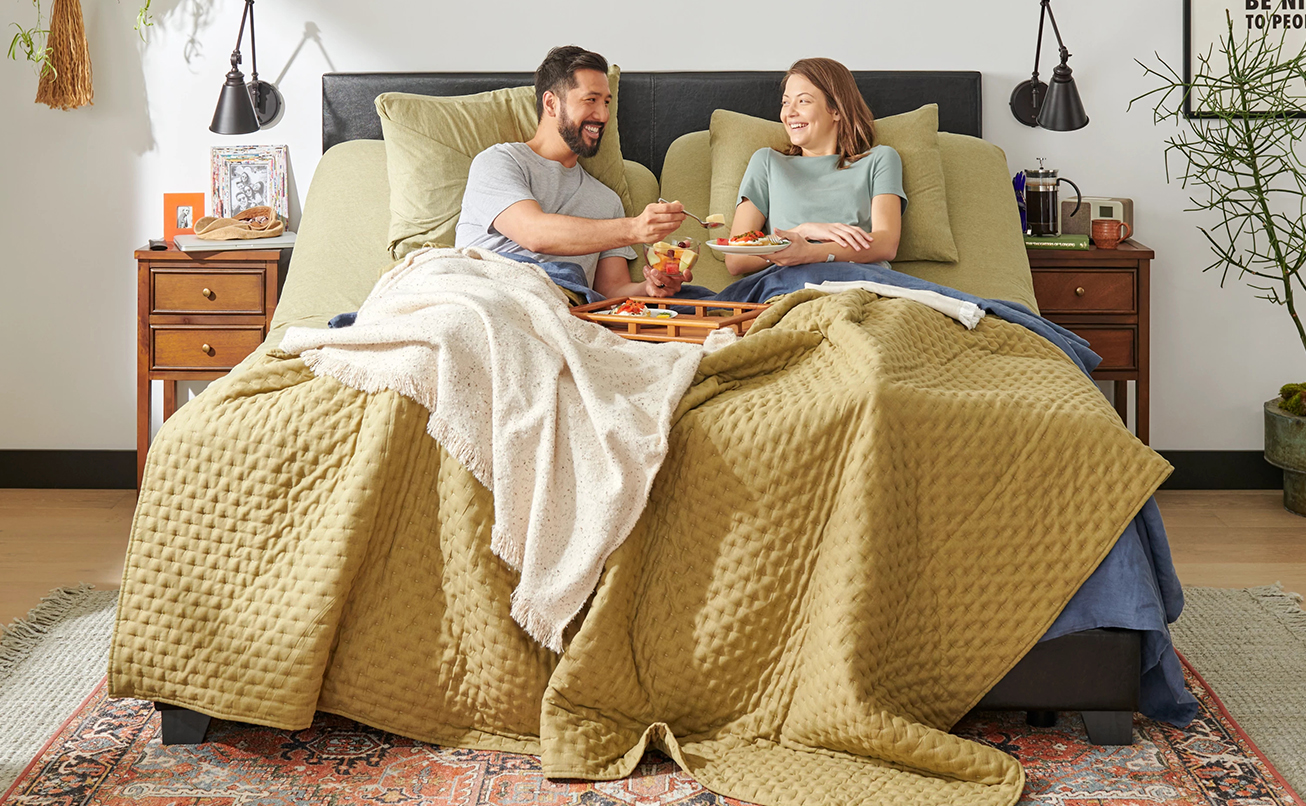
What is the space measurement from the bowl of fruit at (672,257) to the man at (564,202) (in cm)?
2

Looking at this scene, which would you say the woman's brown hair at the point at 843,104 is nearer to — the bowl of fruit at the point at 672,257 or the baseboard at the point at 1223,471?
the bowl of fruit at the point at 672,257

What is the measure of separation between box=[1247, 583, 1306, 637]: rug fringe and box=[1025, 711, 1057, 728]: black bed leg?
756 mm

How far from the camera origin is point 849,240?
2.66 m

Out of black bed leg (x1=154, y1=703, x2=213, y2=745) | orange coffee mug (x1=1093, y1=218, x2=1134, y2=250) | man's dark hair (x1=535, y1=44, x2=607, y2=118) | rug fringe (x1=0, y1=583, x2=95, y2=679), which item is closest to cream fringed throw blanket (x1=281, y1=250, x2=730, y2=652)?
black bed leg (x1=154, y1=703, x2=213, y2=745)

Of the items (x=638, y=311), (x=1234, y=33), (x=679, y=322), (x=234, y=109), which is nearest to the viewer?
(x=679, y=322)

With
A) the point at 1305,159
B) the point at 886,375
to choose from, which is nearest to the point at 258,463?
the point at 886,375

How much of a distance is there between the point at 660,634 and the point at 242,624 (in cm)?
62

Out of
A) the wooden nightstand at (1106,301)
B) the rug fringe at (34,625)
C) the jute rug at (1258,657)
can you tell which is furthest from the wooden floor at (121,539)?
the wooden nightstand at (1106,301)

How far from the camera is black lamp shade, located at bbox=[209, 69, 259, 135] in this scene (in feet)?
10.5

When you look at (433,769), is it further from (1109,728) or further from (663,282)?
(663,282)

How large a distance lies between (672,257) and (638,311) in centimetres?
29

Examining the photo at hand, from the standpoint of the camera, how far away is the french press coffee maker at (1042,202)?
3.21 m

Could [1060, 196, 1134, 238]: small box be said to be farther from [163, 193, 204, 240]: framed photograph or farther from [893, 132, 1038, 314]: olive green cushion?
[163, 193, 204, 240]: framed photograph

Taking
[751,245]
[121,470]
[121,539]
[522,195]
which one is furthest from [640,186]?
[121,470]
